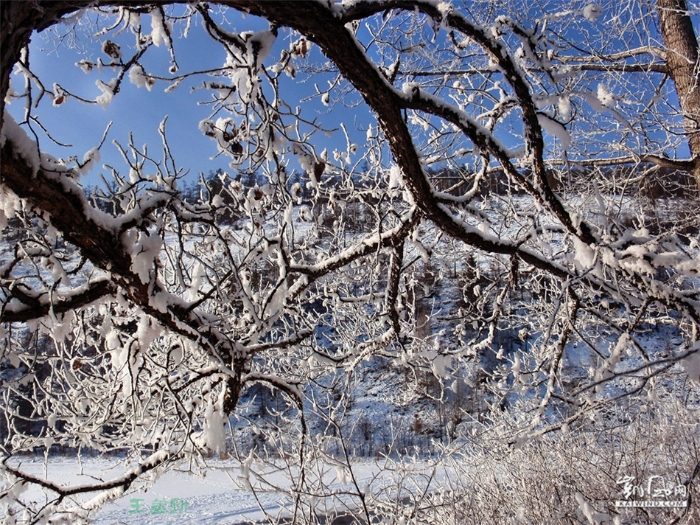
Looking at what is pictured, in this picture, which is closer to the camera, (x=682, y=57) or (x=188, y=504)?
(x=682, y=57)

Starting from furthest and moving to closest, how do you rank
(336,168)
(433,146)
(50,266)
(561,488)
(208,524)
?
1. (208,524)
2. (561,488)
3. (433,146)
4. (336,168)
5. (50,266)

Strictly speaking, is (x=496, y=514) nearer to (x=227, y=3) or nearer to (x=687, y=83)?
(x=687, y=83)

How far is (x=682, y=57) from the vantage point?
11.8 ft

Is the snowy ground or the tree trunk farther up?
the tree trunk

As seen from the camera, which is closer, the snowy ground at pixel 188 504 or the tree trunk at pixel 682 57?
the tree trunk at pixel 682 57

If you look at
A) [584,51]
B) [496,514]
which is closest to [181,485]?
[496,514]

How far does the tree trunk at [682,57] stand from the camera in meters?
3.65

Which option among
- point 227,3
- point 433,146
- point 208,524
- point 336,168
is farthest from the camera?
point 208,524

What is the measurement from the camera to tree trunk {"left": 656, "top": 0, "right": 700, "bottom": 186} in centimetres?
365

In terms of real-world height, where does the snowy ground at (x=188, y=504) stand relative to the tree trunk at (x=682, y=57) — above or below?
below

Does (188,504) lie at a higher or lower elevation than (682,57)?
lower

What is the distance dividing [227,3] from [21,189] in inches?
37.5

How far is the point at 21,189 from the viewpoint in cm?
150

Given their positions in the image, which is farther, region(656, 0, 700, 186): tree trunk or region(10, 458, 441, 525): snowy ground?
region(10, 458, 441, 525): snowy ground
